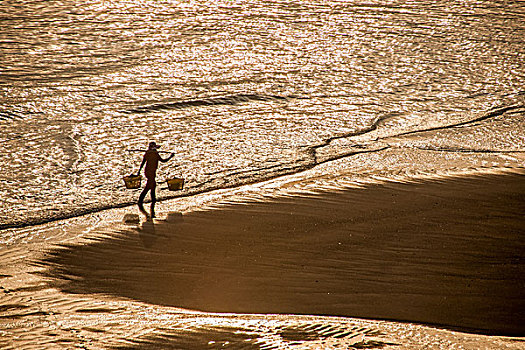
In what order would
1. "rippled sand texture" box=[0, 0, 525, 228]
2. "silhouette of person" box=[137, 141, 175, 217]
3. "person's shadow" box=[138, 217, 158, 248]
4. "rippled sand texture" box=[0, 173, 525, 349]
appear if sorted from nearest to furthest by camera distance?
"rippled sand texture" box=[0, 173, 525, 349]
"person's shadow" box=[138, 217, 158, 248]
"silhouette of person" box=[137, 141, 175, 217]
"rippled sand texture" box=[0, 0, 525, 228]

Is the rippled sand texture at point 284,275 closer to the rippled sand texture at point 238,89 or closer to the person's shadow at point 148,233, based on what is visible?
the person's shadow at point 148,233

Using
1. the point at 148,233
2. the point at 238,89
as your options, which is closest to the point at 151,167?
the point at 148,233

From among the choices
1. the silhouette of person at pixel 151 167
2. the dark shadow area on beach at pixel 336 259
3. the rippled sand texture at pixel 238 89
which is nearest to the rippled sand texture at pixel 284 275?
the dark shadow area on beach at pixel 336 259

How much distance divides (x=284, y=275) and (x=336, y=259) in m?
0.79

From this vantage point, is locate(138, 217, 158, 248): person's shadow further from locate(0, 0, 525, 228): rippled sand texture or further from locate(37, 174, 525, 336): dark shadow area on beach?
locate(0, 0, 525, 228): rippled sand texture

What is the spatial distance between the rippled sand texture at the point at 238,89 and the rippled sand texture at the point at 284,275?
5.63 ft

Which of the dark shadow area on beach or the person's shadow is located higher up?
the person's shadow

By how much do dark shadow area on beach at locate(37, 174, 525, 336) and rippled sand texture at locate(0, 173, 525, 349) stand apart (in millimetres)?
22

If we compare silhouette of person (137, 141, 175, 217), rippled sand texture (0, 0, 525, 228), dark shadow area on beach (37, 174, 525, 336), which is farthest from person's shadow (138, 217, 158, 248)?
rippled sand texture (0, 0, 525, 228)

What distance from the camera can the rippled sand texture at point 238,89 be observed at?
39.7 feet

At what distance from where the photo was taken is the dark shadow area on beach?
6.81 m

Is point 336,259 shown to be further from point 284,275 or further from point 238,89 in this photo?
point 238,89

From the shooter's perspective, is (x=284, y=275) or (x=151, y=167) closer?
(x=284, y=275)

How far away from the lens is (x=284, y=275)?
750cm
